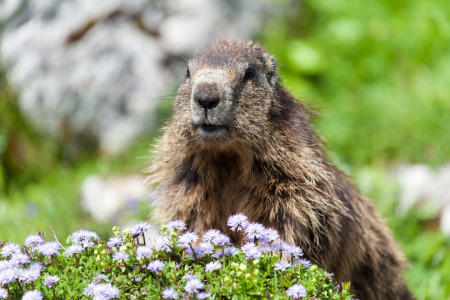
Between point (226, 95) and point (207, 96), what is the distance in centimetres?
15

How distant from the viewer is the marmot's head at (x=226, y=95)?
355 centimetres

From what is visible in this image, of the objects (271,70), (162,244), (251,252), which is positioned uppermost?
(271,70)

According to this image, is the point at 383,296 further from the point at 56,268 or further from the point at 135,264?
the point at 56,268

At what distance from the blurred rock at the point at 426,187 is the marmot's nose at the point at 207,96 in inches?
138

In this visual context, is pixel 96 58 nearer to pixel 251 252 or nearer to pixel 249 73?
pixel 249 73

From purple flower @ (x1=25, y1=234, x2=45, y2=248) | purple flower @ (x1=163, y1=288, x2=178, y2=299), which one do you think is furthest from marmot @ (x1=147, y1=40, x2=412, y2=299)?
purple flower @ (x1=163, y1=288, x2=178, y2=299)

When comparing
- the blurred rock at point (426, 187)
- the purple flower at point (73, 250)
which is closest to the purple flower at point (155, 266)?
the purple flower at point (73, 250)

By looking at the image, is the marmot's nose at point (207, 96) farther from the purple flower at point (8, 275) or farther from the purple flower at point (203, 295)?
the purple flower at point (8, 275)

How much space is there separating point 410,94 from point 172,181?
15.5 ft

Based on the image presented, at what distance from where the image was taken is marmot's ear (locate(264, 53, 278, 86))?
4.10 metres

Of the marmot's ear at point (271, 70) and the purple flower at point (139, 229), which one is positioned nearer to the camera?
the purple flower at point (139, 229)

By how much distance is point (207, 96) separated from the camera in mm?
3492

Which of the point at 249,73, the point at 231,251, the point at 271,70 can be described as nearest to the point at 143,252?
the point at 231,251

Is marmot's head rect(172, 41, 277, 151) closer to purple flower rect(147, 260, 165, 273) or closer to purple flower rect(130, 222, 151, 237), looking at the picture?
purple flower rect(130, 222, 151, 237)
